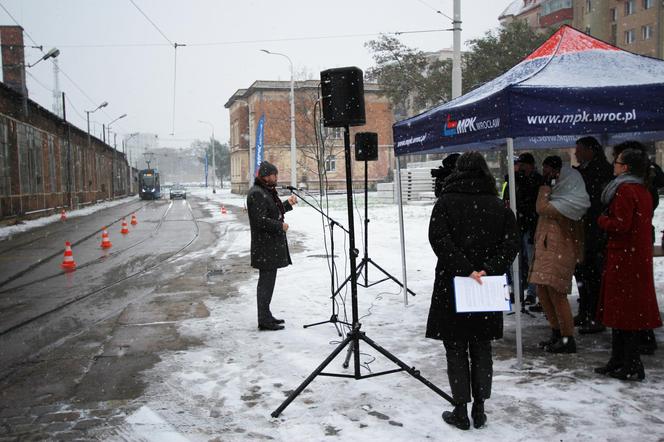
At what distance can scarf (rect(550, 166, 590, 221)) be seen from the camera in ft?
17.2

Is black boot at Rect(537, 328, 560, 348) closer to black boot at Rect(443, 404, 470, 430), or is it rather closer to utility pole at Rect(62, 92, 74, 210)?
black boot at Rect(443, 404, 470, 430)

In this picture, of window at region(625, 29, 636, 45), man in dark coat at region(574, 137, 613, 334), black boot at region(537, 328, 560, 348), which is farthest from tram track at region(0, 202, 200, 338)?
window at region(625, 29, 636, 45)

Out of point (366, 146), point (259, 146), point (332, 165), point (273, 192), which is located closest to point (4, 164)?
point (259, 146)

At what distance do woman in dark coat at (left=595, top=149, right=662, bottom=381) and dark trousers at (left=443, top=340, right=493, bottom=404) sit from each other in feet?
5.12

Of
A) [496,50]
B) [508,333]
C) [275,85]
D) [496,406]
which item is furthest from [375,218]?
[275,85]

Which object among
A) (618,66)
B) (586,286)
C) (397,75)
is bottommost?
(586,286)

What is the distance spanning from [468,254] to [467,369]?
826 millimetres

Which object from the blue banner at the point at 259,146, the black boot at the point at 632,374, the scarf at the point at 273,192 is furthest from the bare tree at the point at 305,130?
the black boot at the point at 632,374

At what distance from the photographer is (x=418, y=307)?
7.59 meters

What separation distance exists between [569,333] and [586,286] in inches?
41.2

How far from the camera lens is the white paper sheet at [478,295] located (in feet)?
12.2

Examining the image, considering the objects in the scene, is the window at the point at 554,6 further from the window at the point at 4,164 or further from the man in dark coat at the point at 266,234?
the man in dark coat at the point at 266,234

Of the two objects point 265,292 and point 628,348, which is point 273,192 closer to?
point 265,292

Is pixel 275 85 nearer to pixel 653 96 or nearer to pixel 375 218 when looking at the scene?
pixel 375 218
